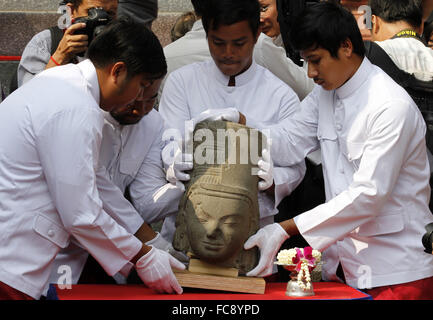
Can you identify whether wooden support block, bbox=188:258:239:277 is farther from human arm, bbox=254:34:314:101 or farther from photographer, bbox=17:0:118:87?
human arm, bbox=254:34:314:101

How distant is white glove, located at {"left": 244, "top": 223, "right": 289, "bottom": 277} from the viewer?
3359mm

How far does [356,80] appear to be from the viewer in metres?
3.51

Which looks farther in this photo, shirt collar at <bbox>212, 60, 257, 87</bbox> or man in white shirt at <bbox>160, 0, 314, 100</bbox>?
man in white shirt at <bbox>160, 0, 314, 100</bbox>

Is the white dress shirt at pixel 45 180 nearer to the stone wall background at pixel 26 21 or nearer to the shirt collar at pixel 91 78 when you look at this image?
the shirt collar at pixel 91 78

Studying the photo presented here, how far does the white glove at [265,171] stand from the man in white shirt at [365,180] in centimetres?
20

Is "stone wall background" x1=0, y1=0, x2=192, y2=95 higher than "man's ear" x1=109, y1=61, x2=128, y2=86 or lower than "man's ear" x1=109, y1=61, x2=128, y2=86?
lower

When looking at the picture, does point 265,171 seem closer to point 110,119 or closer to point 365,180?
point 365,180

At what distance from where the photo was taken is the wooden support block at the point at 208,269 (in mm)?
3342

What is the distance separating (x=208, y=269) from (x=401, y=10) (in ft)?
6.73

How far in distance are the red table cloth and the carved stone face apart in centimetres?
17

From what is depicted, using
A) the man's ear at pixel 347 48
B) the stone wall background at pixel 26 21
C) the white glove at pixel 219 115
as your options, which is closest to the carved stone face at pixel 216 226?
the white glove at pixel 219 115

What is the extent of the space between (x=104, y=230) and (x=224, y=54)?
1.26m

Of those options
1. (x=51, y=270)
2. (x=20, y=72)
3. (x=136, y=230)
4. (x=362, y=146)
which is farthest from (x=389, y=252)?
(x=20, y=72)

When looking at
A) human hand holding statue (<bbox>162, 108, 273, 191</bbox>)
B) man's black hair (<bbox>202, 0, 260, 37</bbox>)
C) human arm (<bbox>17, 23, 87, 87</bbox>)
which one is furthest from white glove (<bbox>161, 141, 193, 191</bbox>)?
human arm (<bbox>17, 23, 87, 87</bbox>)
